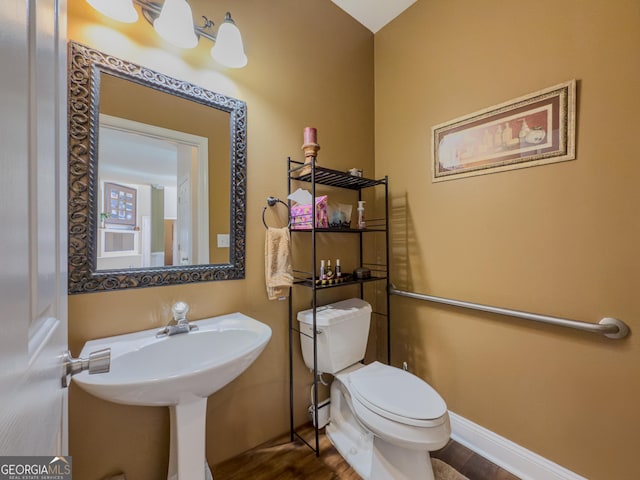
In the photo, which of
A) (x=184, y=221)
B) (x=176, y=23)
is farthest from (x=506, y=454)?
(x=176, y=23)

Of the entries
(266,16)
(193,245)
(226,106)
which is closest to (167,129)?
(226,106)

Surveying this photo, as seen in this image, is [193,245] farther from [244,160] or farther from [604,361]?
[604,361]

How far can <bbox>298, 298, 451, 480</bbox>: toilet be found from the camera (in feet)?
3.52

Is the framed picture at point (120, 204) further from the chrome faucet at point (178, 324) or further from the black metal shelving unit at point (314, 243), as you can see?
the black metal shelving unit at point (314, 243)

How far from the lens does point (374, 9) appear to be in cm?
184

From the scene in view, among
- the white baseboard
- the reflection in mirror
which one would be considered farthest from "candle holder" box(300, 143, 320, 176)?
the white baseboard

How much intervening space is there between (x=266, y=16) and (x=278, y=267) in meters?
1.42

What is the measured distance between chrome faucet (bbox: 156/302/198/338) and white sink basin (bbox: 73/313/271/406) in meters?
0.02

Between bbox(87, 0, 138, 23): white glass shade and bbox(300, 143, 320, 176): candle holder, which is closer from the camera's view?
bbox(87, 0, 138, 23): white glass shade

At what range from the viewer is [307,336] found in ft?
5.02

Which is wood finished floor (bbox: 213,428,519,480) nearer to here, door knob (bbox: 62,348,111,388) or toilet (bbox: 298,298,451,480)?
toilet (bbox: 298,298,451,480)

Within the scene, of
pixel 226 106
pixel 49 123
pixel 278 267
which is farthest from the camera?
pixel 278 267

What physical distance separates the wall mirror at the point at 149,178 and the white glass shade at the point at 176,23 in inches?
6.5
